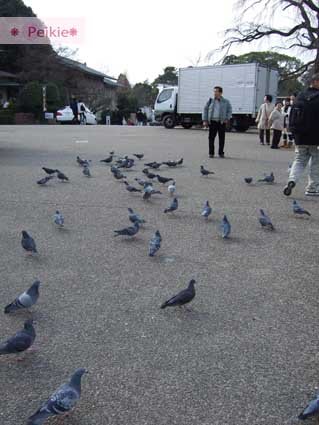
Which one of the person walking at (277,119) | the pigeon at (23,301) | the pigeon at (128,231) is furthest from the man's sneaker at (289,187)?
the person walking at (277,119)

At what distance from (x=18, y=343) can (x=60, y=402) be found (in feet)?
2.34

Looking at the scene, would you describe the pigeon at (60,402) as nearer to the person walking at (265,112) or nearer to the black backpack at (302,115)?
the black backpack at (302,115)

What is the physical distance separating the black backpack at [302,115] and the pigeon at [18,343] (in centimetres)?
589

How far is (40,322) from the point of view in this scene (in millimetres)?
3686

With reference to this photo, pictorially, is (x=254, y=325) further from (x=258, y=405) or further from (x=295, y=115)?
(x=295, y=115)

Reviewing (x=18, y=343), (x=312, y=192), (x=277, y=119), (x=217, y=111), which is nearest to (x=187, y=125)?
(x=277, y=119)

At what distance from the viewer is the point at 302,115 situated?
24.8 feet

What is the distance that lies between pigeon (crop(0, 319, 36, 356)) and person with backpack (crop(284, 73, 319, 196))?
19.4ft

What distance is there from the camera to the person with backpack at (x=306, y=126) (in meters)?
7.52

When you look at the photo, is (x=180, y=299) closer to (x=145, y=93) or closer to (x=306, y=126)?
(x=306, y=126)

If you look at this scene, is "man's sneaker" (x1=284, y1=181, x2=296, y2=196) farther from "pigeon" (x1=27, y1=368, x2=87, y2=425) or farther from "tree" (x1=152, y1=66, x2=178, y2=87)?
"tree" (x1=152, y1=66, x2=178, y2=87)

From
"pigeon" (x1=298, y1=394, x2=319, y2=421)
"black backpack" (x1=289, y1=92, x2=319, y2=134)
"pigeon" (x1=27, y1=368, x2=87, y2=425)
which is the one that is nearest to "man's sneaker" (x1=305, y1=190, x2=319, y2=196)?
"black backpack" (x1=289, y1=92, x2=319, y2=134)

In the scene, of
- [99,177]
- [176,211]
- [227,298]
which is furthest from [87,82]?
[227,298]

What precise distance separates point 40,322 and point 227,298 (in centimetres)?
161
